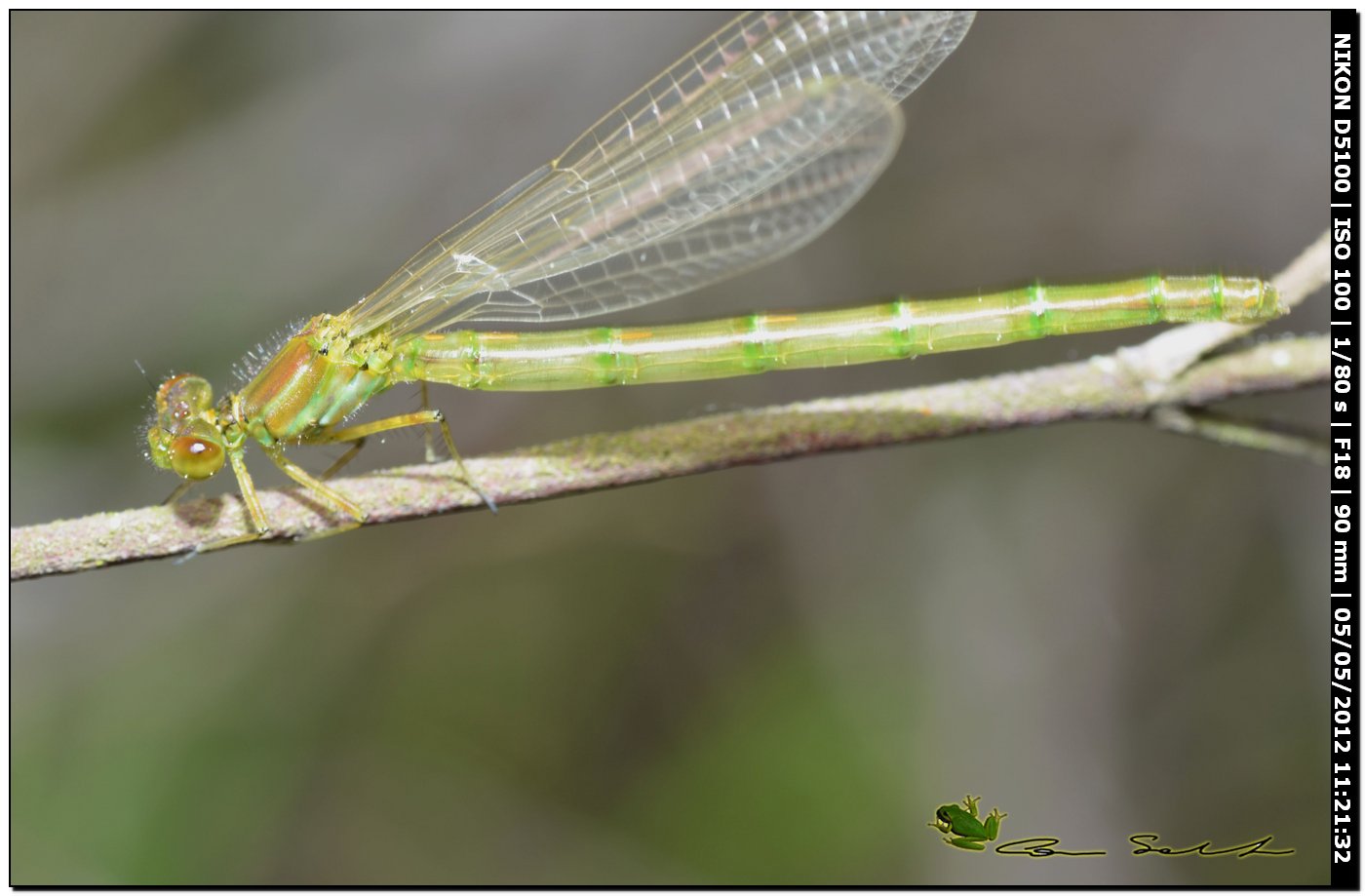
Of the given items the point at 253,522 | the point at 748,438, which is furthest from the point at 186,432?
the point at 748,438

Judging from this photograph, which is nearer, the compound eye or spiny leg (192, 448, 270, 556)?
spiny leg (192, 448, 270, 556)

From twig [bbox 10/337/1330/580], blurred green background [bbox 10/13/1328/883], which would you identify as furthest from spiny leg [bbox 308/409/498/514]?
blurred green background [bbox 10/13/1328/883]

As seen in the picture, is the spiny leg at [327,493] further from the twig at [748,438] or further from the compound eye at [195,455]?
the compound eye at [195,455]

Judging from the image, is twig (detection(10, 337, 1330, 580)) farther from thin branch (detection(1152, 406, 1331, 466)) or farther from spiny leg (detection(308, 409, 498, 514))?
spiny leg (detection(308, 409, 498, 514))

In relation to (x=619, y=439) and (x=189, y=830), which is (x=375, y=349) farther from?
(x=189, y=830)

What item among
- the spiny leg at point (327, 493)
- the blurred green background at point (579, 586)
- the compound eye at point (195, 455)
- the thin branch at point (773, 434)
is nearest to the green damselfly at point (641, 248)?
the compound eye at point (195, 455)

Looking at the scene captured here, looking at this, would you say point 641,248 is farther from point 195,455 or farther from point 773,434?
point 195,455
